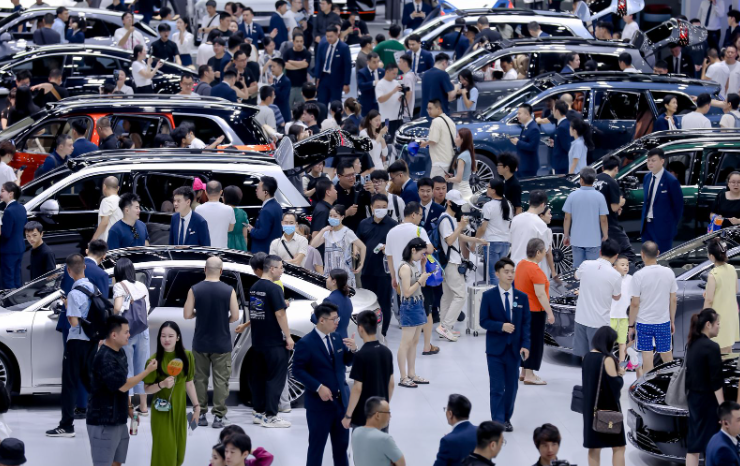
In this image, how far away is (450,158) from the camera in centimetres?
1736

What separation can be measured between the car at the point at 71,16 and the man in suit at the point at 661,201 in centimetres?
1386

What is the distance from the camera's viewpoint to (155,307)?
12.0 metres

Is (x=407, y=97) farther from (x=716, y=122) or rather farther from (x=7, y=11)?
(x=7, y=11)

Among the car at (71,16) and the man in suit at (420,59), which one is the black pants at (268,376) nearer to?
the man in suit at (420,59)

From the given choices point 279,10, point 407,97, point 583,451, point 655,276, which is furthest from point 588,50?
point 583,451

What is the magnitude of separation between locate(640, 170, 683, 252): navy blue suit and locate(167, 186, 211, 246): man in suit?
5.65 m

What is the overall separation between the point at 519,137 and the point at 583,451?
833 centimetres

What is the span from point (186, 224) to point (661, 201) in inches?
233

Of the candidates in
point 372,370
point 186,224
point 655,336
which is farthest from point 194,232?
point 655,336

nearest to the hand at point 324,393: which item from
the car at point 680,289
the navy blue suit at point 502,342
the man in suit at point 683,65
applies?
the navy blue suit at point 502,342

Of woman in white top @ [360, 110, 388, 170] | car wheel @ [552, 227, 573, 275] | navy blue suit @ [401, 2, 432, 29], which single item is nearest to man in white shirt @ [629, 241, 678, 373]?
car wheel @ [552, 227, 573, 275]

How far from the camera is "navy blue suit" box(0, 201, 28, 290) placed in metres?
14.0

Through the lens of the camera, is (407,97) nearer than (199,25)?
Yes

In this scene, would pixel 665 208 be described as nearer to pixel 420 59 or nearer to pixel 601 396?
pixel 601 396
